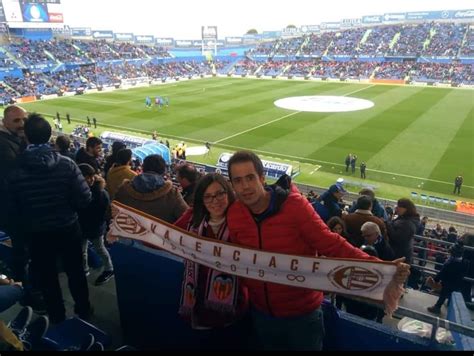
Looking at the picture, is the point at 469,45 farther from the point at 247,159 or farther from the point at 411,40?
the point at 247,159

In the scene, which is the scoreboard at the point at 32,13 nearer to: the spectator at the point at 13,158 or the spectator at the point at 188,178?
the spectator at the point at 13,158

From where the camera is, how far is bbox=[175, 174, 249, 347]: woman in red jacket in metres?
3.08

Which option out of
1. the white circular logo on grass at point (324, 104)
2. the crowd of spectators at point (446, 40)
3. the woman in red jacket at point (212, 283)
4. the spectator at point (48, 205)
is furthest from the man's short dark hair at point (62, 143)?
the crowd of spectators at point (446, 40)

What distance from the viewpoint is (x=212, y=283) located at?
3.12m

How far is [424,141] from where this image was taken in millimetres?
27125

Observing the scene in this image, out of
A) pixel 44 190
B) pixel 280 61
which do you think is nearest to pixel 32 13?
pixel 280 61

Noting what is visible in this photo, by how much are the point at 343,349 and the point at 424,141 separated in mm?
27394

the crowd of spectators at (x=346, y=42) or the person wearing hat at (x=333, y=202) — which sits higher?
the crowd of spectators at (x=346, y=42)

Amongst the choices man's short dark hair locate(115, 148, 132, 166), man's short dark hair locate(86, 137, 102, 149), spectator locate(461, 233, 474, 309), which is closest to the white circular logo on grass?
man's short dark hair locate(86, 137, 102, 149)

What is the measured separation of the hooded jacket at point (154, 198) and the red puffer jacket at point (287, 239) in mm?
1320

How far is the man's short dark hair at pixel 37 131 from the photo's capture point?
397 centimetres

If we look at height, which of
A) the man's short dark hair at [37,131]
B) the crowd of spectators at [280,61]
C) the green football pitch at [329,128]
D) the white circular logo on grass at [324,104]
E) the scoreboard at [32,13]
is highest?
the scoreboard at [32,13]

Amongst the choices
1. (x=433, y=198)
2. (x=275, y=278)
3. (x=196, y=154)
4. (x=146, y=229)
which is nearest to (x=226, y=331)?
(x=275, y=278)

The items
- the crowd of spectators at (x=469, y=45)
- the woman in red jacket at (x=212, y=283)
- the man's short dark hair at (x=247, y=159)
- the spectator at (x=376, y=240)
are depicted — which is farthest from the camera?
the crowd of spectators at (x=469, y=45)
